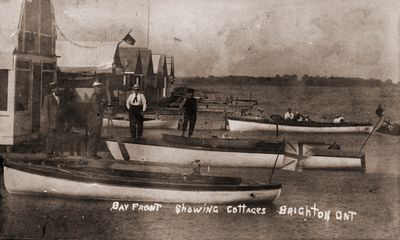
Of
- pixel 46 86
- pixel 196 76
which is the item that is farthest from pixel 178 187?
pixel 46 86

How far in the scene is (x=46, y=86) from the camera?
26.7 feet

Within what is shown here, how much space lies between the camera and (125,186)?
Answer: 600 cm

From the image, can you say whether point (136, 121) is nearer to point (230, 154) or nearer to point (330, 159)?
point (230, 154)

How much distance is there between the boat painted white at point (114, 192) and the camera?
596 centimetres

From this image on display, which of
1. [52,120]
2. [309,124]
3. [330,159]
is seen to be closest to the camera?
[52,120]

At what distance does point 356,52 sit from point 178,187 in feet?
9.27

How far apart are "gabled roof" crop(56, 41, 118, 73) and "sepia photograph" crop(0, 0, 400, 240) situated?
201cm

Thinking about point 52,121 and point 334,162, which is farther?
point 334,162

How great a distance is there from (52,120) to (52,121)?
14 millimetres

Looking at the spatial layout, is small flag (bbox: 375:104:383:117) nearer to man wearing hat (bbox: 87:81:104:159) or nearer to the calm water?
the calm water

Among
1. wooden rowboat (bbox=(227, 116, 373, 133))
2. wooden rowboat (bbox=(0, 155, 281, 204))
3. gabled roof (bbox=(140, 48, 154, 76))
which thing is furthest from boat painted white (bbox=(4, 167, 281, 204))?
gabled roof (bbox=(140, 48, 154, 76))

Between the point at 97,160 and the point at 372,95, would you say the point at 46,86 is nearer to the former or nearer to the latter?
the point at 97,160

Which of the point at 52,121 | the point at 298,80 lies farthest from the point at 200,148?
the point at 52,121

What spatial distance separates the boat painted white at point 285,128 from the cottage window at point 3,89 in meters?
5.43
